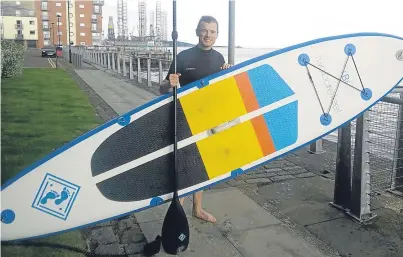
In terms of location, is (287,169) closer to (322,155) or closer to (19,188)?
(322,155)

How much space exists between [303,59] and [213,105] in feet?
3.18

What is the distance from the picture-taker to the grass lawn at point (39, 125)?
3016 mm

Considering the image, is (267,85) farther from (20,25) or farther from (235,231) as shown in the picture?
(20,25)

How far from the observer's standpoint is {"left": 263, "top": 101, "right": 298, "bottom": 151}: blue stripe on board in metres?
3.21

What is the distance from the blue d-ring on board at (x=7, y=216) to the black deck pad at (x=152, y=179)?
0.66m

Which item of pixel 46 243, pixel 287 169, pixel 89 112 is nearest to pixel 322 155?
pixel 287 169

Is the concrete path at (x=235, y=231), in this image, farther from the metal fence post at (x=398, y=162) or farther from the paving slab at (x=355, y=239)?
the metal fence post at (x=398, y=162)

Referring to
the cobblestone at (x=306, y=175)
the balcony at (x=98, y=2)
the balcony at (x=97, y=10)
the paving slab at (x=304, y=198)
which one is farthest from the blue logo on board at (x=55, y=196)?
the balcony at (x=97, y=10)

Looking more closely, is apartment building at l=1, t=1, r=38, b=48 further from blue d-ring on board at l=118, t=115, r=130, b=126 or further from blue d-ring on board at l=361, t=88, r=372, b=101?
blue d-ring on board at l=361, t=88, r=372, b=101

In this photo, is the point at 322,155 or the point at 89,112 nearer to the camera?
the point at 322,155

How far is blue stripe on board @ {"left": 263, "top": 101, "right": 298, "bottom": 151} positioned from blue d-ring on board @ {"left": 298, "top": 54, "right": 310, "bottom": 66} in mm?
369

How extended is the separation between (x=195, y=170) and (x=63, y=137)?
3810 millimetres

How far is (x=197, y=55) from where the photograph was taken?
3.09 m

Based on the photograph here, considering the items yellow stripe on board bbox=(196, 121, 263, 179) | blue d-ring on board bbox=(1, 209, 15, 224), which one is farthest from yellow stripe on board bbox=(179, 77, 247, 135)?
blue d-ring on board bbox=(1, 209, 15, 224)
